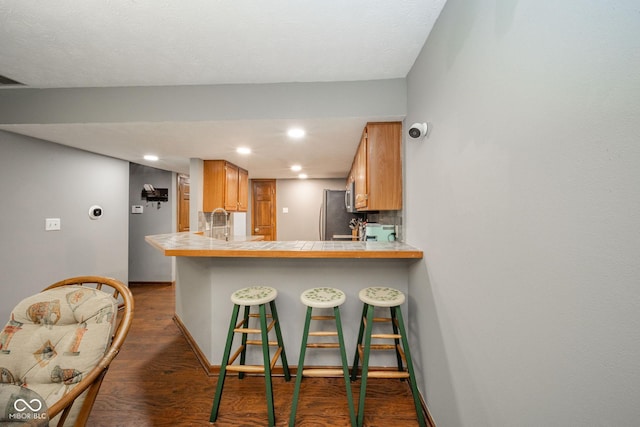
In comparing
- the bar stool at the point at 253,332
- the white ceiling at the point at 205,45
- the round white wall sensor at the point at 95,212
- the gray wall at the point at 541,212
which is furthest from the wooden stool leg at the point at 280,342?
the round white wall sensor at the point at 95,212

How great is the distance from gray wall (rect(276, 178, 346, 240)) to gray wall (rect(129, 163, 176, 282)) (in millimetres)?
2148

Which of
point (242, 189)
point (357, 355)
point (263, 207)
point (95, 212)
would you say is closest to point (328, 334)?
point (357, 355)

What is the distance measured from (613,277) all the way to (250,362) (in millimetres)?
2109

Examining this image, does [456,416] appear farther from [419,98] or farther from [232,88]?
[232,88]

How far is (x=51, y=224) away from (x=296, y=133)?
9.30 feet

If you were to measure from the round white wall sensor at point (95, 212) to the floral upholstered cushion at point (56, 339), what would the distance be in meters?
2.48

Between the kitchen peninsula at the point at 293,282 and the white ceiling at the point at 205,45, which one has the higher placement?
the white ceiling at the point at 205,45

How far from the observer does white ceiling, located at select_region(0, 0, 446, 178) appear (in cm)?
125

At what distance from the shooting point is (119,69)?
178cm

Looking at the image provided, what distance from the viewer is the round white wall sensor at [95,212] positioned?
3.06 metres

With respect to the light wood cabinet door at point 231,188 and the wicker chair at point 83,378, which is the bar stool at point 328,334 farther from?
the light wood cabinet door at point 231,188

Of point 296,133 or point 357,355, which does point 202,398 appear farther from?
point 296,133

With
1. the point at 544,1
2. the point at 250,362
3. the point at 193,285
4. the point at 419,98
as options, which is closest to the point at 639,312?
the point at 544,1

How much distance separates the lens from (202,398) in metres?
1.70
